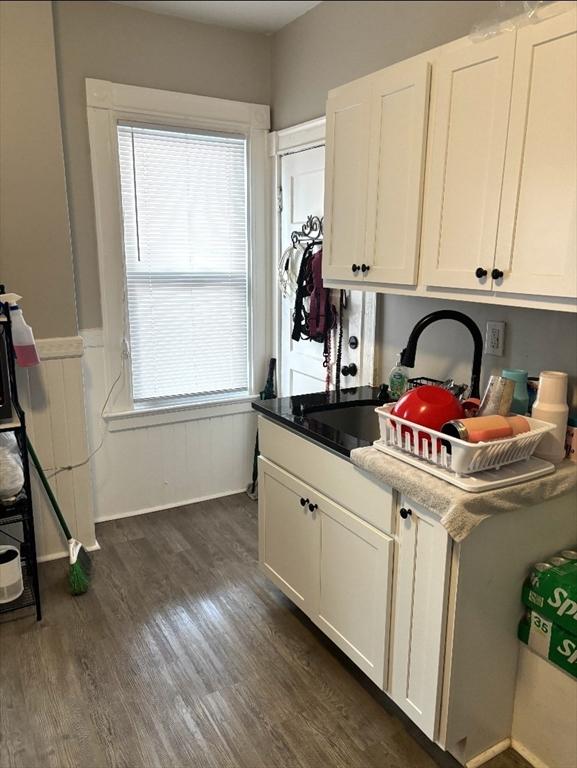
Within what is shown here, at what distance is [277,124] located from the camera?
3.11 meters

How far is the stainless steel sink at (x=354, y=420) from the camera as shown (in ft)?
7.28

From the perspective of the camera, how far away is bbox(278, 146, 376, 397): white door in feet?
8.61

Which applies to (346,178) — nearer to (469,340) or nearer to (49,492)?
(469,340)

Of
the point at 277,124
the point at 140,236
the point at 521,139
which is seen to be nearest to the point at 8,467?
the point at 140,236

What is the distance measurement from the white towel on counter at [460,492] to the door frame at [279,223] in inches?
40.6

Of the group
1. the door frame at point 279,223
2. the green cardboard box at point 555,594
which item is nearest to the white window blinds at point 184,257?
the door frame at point 279,223

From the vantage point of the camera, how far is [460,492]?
1378mm

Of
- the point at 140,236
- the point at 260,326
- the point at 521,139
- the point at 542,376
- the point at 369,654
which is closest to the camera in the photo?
the point at 521,139

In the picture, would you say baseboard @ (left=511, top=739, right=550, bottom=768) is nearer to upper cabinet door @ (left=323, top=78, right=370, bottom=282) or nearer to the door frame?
the door frame

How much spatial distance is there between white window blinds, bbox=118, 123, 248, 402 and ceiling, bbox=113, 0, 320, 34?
0.53m

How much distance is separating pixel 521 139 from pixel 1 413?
6.67 ft

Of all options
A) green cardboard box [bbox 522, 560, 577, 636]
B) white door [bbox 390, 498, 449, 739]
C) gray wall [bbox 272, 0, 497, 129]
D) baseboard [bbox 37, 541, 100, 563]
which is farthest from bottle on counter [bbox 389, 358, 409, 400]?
baseboard [bbox 37, 541, 100, 563]

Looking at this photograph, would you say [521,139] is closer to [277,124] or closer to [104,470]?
[277,124]

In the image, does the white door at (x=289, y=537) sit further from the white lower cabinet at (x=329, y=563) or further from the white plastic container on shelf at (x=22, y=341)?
the white plastic container on shelf at (x=22, y=341)
